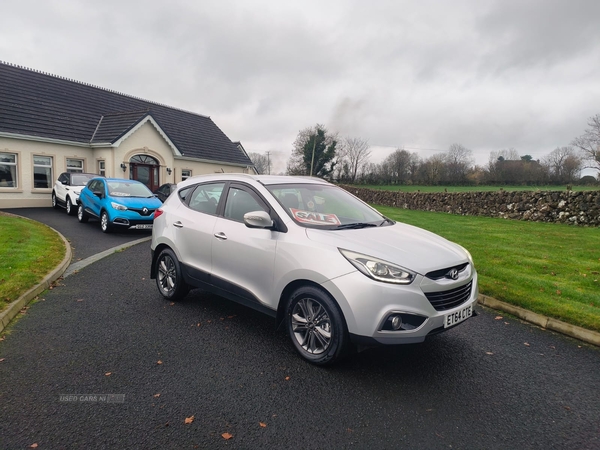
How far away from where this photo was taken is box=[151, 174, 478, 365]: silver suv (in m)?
3.18

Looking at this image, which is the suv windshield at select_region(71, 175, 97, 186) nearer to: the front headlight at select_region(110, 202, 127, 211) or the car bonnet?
the front headlight at select_region(110, 202, 127, 211)

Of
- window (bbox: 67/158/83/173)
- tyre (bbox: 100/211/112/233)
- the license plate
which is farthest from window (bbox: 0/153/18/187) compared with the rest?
the license plate

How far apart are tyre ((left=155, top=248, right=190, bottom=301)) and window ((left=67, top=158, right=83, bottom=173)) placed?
18347mm

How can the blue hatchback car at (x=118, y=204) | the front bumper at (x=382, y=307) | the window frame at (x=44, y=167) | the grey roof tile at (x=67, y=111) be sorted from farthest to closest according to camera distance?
the grey roof tile at (x=67, y=111) → the window frame at (x=44, y=167) → the blue hatchback car at (x=118, y=204) → the front bumper at (x=382, y=307)

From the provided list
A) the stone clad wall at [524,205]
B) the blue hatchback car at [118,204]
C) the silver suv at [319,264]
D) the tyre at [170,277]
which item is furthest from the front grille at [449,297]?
the stone clad wall at [524,205]

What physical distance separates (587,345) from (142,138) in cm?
2213

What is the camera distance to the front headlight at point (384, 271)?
3.18 meters

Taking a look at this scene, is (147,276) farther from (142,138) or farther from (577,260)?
(142,138)

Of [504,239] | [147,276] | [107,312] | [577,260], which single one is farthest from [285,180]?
[504,239]

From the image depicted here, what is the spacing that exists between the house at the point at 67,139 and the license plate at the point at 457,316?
2063cm

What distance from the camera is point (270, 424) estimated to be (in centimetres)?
276

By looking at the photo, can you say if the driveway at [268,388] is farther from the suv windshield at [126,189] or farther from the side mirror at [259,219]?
the suv windshield at [126,189]

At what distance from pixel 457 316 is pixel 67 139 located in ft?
73.4

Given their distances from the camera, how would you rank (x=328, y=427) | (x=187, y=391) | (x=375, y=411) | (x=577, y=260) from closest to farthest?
1. (x=328, y=427)
2. (x=375, y=411)
3. (x=187, y=391)
4. (x=577, y=260)
